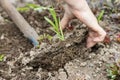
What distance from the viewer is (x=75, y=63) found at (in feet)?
12.5

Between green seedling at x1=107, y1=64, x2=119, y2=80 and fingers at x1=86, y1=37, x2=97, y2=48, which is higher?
fingers at x1=86, y1=37, x2=97, y2=48

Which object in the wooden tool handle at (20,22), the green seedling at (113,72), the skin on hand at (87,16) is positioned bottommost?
the green seedling at (113,72)

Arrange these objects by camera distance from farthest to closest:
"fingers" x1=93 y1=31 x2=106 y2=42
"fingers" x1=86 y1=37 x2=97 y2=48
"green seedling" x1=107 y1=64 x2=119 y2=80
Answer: "fingers" x1=86 y1=37 x2=97 y2=48 → "fingers" x1=93 y1=31 x2=106 y2=42 → "green seedling" x1=107 y1=64 x2=119 y2=80

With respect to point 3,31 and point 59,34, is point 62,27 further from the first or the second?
point 3,31

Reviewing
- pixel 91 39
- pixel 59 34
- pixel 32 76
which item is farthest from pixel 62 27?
pixel 32 76

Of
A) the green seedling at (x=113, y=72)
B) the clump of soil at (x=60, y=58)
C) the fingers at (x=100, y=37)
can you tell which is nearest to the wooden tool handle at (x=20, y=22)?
the clump of soil at (x=60, y=58)

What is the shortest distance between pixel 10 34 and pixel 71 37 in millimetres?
830

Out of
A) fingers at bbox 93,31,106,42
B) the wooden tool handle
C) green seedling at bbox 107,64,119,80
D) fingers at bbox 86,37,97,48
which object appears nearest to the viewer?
green seedling at bbox 107,64,119,80

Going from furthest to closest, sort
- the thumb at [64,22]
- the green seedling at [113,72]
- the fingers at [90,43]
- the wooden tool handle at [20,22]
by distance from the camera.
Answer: the wooden tool handle at [20,22] → the thumb at [64,22] → the fingers at [90,43] → the green seedling at [113,72]

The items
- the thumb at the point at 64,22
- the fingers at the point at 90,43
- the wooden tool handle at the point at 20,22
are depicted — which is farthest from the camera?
the wooden tool handle at the point at 20,22

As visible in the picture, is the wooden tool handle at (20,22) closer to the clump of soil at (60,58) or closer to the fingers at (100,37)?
A: the clump of soil at (60,58)

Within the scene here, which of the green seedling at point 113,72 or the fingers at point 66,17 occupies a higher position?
the fingers at point 66,17

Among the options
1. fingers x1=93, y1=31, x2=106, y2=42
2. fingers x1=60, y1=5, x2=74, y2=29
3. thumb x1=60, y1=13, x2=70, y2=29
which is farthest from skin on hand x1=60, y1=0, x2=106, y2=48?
thumb x1=60, y1=13, x2=70, y2=29

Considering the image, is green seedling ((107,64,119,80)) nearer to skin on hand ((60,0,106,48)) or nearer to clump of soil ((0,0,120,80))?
clump of soil ((0,0,120,80))
